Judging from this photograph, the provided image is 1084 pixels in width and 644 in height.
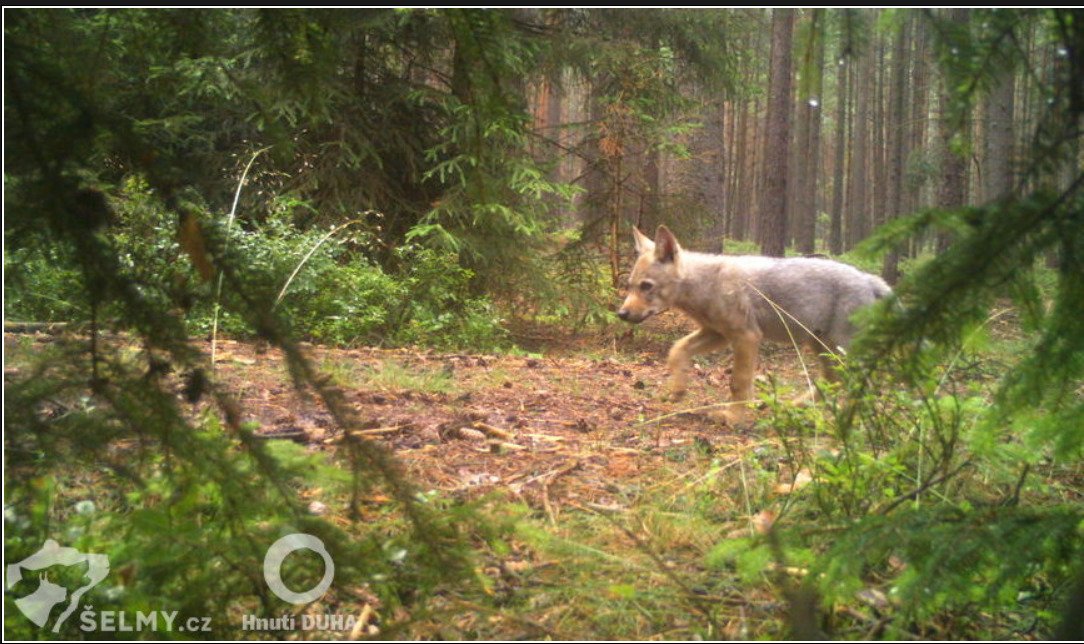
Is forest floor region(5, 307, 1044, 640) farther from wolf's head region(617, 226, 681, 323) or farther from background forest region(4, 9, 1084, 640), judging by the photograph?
wolf's head region(617, 226, 681, 323)

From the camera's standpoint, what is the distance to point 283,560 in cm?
249

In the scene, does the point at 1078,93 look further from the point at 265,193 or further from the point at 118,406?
the point at 265,193

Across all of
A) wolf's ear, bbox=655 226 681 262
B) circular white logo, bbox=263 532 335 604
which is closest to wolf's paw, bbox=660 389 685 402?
wolf's ear, bbox=655 226 681 262

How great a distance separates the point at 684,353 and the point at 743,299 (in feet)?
2.55

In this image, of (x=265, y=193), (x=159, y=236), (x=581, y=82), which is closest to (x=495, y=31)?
(x=159, y=236)

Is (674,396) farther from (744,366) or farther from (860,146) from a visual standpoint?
(860,146)

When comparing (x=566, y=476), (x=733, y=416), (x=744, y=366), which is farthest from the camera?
(x=744, y=366)

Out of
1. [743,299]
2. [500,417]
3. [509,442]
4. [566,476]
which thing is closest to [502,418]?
[500,417]

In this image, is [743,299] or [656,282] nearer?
[743,299]

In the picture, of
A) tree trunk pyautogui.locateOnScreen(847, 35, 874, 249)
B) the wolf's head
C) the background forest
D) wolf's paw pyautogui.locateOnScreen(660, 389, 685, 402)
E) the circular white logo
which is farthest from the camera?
tree trunk pyautogui.locateOnScreen(847, 35, 874, 249)

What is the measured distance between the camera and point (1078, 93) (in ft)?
6.15

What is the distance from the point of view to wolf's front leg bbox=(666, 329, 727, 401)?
23.3 ft

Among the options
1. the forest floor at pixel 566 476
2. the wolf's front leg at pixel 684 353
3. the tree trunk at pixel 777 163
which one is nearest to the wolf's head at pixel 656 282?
the wolf's front leg at pixel 684 353

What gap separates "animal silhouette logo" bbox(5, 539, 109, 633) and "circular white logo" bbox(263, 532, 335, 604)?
1.80 feet
